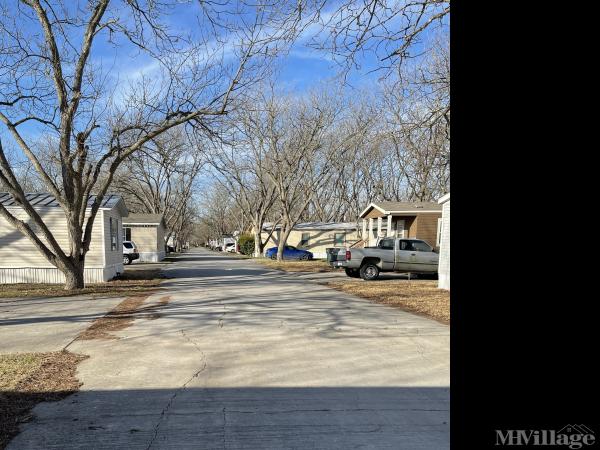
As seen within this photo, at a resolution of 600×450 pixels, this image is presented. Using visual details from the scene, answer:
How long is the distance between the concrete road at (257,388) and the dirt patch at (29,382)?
0.15 metres

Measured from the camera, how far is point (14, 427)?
13.5 feet

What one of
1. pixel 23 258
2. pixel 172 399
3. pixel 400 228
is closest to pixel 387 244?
pixel 400 228

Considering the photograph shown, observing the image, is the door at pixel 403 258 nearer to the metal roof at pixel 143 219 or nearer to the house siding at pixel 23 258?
the house siding at pixel 23 258

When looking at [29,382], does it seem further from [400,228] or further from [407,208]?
[400,228]

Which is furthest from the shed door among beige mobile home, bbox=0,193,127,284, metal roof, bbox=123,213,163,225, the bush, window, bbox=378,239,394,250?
the bush

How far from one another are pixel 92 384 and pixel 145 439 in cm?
188

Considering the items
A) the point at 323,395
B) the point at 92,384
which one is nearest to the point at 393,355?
the point at 323,395

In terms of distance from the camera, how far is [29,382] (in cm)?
541

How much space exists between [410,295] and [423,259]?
6.01 metres

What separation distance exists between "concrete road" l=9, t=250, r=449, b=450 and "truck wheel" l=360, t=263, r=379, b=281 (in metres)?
10.4

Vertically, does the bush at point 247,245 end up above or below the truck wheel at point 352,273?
above

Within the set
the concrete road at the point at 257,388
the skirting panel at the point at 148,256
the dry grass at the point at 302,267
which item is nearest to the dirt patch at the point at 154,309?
the concrete road at the point at 257,388

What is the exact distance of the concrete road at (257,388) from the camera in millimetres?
3936
